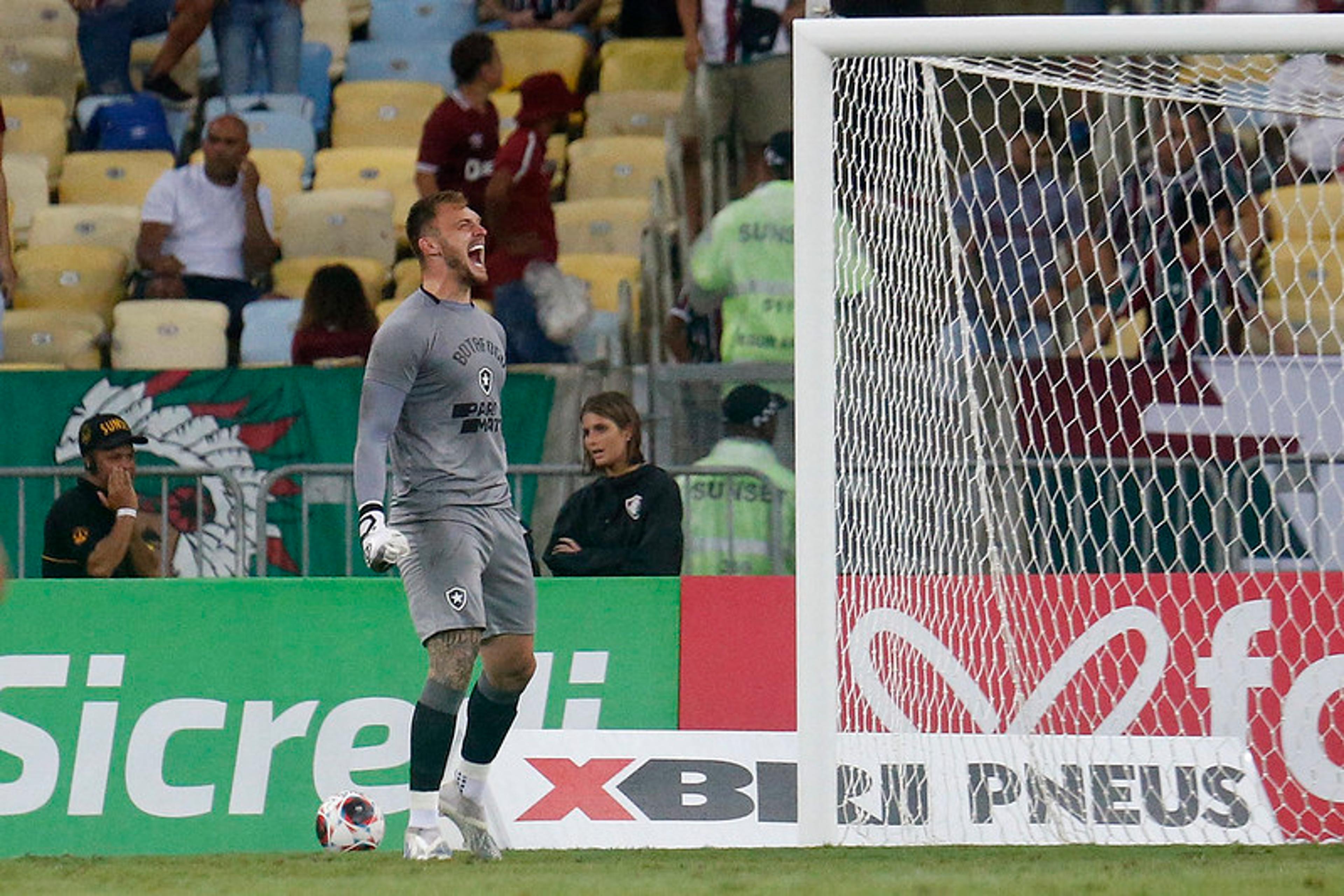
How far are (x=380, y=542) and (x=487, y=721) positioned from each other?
2.74 ft

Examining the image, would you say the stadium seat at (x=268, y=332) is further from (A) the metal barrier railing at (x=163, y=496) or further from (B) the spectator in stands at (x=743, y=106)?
(B) the spectator in stands at (x=743, y=106)

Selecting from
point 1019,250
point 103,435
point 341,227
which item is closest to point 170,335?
point 341,227

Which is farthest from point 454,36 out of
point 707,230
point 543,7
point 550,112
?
point 707,230

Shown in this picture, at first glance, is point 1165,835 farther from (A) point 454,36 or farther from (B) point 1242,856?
(A) point 454,36

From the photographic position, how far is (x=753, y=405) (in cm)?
941

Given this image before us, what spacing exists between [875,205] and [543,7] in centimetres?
693

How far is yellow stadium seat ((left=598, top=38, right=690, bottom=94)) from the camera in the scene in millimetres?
13812

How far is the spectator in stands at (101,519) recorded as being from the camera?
29.1 feet

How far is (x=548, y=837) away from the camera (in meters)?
7.66

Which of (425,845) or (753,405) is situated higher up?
(753,405)

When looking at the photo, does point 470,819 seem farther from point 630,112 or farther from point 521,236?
point 630,112

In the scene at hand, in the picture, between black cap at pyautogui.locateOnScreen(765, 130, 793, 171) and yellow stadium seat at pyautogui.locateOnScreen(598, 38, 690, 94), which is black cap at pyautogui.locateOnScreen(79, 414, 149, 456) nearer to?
black cap at pyautogui.locateOnScreen(765, 130, 793, 171)

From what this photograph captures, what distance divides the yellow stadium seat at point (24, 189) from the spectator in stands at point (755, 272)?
4962mm

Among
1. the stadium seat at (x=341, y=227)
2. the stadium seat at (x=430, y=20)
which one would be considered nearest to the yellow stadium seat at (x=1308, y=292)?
the stadium seat at (x=341, y=227)
